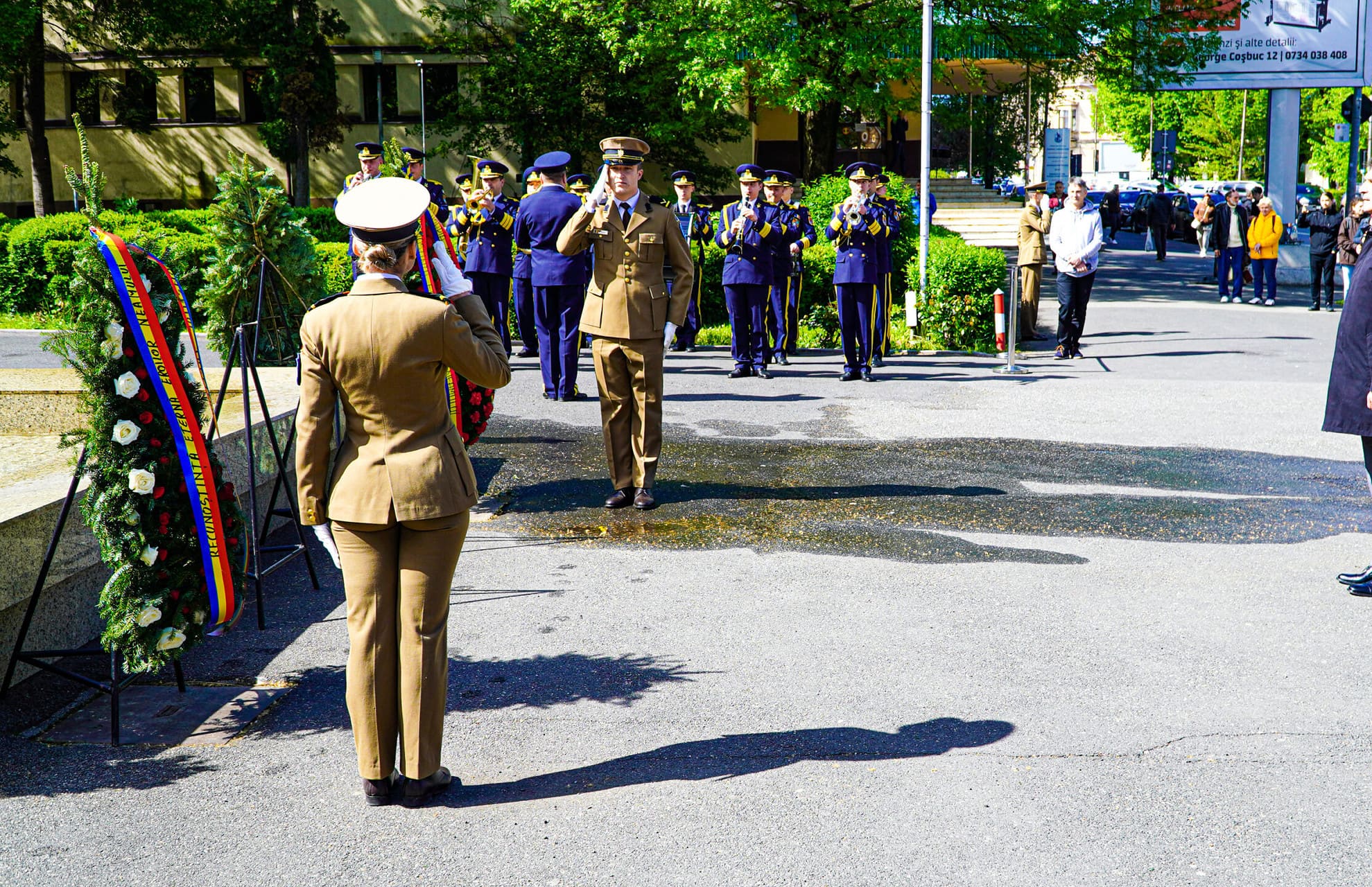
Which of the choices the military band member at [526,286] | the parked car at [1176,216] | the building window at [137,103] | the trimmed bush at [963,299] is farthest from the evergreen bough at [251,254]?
the parked car at [1176,216]

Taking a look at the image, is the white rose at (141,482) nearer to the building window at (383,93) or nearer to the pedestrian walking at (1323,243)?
the pedestrian walking at (1323,243)

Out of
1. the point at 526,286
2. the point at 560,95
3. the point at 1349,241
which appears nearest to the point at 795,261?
the point at 526,286

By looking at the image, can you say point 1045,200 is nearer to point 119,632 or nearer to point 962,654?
point 962,654

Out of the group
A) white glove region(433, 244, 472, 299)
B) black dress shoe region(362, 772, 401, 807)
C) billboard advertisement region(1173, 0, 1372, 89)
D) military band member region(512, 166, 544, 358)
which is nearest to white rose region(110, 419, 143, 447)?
white glove region(433, 244, 472, 299)

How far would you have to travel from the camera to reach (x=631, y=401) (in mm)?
8422

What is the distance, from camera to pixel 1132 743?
15.4 feet

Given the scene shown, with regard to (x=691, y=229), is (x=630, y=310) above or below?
below

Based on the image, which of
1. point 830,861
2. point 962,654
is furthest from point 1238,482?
point 830,861

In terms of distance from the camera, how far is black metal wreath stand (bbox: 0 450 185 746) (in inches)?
191

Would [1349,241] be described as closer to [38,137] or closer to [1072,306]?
[1072,306]

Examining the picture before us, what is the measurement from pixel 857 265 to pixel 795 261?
89.0 inches

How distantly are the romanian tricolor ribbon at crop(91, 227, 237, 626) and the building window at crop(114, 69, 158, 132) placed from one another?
40101 mm

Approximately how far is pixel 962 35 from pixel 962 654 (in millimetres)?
17583

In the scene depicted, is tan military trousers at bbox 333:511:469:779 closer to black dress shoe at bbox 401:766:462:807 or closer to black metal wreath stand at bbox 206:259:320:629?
black dress shoe at bbox 401:766:462:807
